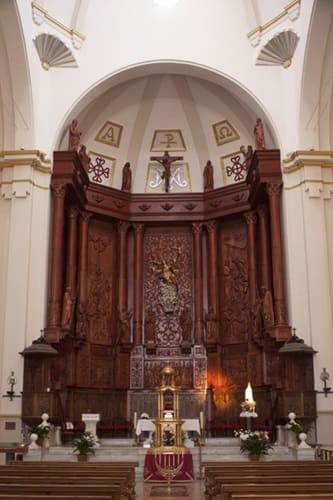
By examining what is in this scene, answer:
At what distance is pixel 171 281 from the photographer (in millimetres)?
21859

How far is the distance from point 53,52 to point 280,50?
23.1 feet

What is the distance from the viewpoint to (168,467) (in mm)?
12422

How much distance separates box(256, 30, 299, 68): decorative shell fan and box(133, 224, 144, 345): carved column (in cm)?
721

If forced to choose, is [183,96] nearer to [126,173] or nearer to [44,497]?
[126,173]

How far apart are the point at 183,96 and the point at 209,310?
7.63m

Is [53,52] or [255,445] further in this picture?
[53,52]

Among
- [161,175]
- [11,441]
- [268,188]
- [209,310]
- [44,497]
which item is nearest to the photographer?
[44,497]

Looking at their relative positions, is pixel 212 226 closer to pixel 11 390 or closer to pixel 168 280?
pixel 168 280

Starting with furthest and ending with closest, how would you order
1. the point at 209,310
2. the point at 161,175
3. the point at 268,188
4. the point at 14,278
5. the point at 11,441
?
the point at 161,175 → the point at 209,310 → the point at 268,188 → the point at 14,278 → the point at 11,441

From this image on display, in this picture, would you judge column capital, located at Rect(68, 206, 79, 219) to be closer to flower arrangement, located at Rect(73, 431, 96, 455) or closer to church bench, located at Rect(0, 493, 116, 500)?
flower arrangement, located at Rect(73, 431, 96, 455)

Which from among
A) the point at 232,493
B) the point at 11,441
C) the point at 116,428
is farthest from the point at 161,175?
the point at 232,493

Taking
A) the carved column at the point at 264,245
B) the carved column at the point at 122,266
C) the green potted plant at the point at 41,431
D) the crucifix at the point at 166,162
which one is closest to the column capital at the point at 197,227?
the crucifix at the point at 166,162

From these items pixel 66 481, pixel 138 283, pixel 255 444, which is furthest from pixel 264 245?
pixel 66 481

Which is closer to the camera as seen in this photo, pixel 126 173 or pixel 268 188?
pixel 268 188
